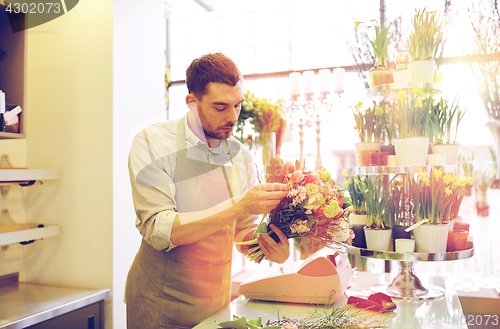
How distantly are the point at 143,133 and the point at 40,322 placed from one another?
938 mm

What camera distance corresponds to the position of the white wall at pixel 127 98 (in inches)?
73.7

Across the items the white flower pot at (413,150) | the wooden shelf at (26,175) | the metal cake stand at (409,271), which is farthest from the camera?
the wooden shelf at (26,175)

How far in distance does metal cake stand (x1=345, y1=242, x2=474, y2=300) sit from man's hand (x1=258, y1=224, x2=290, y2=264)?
1.18 ft

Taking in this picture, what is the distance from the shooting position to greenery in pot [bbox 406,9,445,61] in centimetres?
156

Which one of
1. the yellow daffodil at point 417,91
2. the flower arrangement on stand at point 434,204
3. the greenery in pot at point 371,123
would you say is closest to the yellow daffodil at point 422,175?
the flower arrangement on stand at point 434,204

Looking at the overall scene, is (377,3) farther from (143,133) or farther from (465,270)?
(143,133)

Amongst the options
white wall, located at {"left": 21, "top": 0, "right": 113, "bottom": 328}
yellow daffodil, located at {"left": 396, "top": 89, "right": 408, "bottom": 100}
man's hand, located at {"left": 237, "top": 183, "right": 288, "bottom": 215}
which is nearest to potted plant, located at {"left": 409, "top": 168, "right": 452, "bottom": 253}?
yellow daffodil, located at {"left": 396, "top": 89, "right": 408, "bottom": 100}

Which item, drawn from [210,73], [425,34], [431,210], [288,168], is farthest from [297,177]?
[425,34]

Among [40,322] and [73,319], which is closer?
[40,322]

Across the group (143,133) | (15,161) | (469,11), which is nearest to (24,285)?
(15,161)

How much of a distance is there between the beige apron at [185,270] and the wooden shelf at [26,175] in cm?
84

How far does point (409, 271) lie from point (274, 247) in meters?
0.66

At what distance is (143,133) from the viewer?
4.08ft

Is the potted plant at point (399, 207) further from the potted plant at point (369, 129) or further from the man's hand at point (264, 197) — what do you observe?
the man's hand at point (264, 197)
